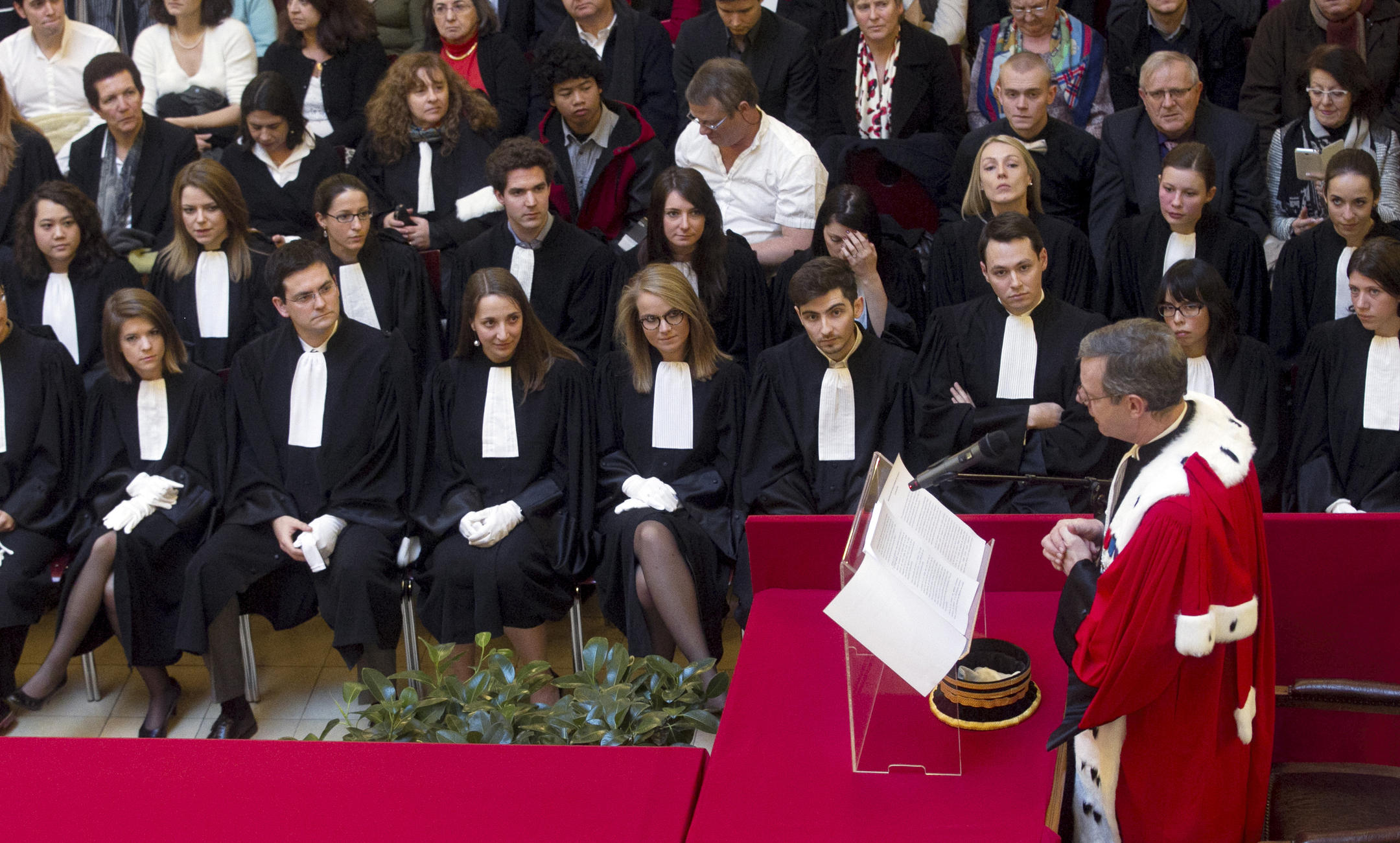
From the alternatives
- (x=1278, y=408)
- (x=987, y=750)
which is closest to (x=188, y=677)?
(x=987, y=750)

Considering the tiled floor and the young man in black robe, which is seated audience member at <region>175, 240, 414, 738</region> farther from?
the young man in black robe

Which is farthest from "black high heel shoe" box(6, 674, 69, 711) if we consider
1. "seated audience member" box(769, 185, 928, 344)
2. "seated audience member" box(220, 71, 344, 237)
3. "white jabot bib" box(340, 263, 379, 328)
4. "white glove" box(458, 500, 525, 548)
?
"seated audience member" box(769, 185, 928, 344)

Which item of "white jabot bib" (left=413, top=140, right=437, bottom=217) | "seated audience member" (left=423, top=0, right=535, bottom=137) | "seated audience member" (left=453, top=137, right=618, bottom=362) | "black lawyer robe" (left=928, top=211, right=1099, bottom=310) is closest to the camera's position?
"black lawyer robe" (left=928, top=211, right=1099, bottom=310)

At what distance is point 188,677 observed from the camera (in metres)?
5.31

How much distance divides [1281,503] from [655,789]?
133 inches

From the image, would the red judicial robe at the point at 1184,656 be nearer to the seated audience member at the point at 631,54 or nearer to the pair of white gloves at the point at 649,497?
the pair of white gloves at the point at 649,497

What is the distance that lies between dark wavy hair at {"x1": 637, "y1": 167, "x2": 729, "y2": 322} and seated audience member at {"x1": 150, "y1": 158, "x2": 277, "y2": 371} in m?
1.85

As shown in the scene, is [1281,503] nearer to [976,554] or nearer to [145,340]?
[976,554]

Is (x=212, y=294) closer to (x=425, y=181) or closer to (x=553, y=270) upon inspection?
(x=425, y=181)

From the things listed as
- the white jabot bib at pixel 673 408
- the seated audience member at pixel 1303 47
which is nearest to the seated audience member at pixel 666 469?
the white jabot bib at pixel 673 408

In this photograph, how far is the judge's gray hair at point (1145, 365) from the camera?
9.20ft

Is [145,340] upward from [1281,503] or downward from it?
upward

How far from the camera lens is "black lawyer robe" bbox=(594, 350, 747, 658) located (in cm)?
484

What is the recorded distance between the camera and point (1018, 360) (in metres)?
5.04
